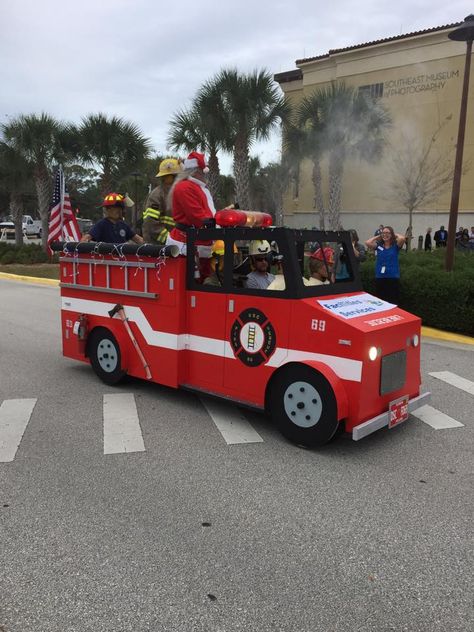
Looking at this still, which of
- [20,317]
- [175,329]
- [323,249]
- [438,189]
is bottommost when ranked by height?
[20,317]

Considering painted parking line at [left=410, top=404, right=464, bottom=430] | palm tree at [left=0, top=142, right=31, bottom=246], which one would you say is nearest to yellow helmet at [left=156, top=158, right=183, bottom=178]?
painted parking line at [left=410, top=404, right=464, bottom=430]

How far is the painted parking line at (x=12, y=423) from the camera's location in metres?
4.12

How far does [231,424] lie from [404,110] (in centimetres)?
3137

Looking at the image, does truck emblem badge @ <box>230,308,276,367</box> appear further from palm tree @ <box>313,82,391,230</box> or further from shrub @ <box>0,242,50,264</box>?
palm tree @ <box>313,82,391,230</box>

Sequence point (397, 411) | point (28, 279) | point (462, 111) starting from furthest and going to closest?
point (28, 279) → point (462, 111) → point (397, 411)

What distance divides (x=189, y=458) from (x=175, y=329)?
132 cm

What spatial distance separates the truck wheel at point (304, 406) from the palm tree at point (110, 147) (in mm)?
20500

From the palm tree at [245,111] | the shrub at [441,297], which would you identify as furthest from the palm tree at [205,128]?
the shrub at [441,297]

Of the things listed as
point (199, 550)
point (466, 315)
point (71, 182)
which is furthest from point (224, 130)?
point (71, 182)

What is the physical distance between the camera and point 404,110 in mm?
31234

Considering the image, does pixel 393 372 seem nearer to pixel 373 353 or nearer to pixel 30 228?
pixel 373 353

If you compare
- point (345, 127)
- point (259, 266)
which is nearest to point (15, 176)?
point (345, 127)

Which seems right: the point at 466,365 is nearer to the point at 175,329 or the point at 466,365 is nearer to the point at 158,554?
the point at 175,329

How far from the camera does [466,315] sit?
8.55 metres
